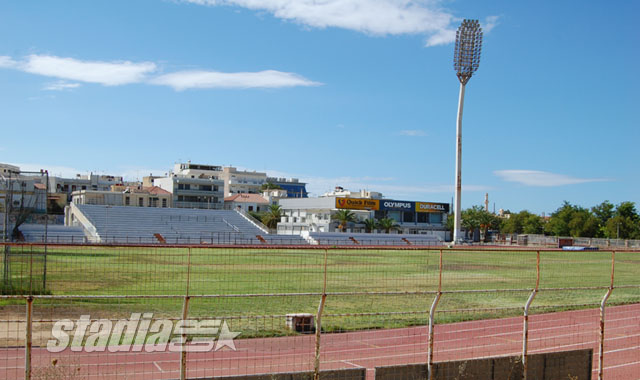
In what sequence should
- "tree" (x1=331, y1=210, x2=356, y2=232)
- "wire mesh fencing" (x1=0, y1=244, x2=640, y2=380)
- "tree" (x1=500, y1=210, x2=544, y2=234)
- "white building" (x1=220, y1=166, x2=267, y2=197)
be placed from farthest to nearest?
"white building" (x1=220, y1=166, x2=267, y2=197), "tree" (x1=500, y1=210, x2=544, y2=234), "tree" (x1=331, y1=210, x2=356, y2=232), "wire mesh fencing" (x1=0, y1=244, x2=640, y2=380)

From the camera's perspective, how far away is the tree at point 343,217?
3723 inches

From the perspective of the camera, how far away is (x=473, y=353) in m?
14.6

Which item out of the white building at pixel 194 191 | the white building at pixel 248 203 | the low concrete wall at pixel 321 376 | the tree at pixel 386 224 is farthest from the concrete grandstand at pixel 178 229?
the low concrete wall at pixel 321 376

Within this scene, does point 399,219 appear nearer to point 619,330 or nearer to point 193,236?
point 193,236

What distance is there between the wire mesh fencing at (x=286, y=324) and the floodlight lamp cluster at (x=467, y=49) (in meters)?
59.0

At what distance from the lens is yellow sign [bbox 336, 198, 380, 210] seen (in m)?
98.0

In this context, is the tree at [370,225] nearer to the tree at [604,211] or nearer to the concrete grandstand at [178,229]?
the concrete grandstand at [178,229]

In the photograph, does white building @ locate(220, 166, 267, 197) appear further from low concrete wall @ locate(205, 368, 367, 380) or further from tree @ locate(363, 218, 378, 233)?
low concrete wall @ locate(205, 368, 367, 380)

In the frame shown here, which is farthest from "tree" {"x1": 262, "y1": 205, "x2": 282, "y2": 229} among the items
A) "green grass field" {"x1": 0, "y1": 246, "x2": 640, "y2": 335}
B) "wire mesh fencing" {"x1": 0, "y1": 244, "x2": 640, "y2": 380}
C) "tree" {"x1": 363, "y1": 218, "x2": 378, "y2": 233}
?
"wire mesh fencing" {"x1": 0, "y1": 244, "x2": 640, "y2": 380}

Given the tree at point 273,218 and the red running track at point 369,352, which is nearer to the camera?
the red running track at point 369,352

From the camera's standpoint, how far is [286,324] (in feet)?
53.4

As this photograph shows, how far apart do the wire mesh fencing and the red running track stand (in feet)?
0.15

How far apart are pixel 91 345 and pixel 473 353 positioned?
8.35 metres

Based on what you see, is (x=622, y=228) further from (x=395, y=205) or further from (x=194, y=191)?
(x=194, y=191)
